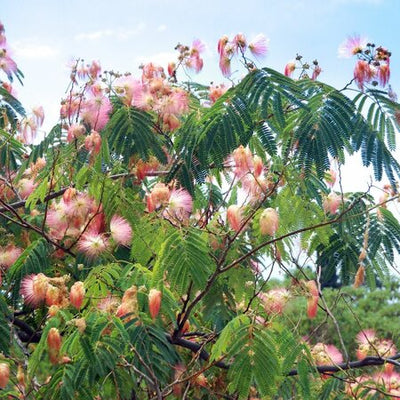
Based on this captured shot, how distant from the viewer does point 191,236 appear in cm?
354

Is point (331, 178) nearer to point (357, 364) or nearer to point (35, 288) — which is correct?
point (357, 364)

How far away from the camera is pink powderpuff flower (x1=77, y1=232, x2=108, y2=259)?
3953 mm

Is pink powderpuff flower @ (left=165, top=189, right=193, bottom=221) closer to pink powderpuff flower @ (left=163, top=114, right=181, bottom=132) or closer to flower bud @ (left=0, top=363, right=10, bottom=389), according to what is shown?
pink powderpuff flower @ (left=163, top=114, right=181, bottom=132)

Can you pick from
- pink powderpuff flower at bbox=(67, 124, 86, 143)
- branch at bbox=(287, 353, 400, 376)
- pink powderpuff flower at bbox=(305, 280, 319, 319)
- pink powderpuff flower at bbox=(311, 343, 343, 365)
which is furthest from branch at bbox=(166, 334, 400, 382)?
pink powderpuff flower at bbox=(67, 124, 86, 143)

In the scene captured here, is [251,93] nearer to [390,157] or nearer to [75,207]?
[390,157]

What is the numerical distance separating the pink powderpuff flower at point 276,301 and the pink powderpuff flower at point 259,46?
1148 millimetres

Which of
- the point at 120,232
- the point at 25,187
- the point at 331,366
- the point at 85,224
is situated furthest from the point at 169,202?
the point at 25,187

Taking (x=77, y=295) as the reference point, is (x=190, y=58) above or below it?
above

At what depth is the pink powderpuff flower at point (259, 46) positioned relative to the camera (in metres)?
4.05

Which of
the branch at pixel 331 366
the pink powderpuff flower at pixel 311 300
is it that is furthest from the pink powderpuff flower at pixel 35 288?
the pink powderpuff flower at pixel 311 300

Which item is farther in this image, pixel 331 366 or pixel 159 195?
pixel 331 366

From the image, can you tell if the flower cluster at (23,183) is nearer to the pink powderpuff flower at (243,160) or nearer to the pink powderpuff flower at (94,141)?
the pink powderpuff flower at (94,141)

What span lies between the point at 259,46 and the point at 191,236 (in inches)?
42.7

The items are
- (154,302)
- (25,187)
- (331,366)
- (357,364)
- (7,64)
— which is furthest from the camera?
(7,64)
